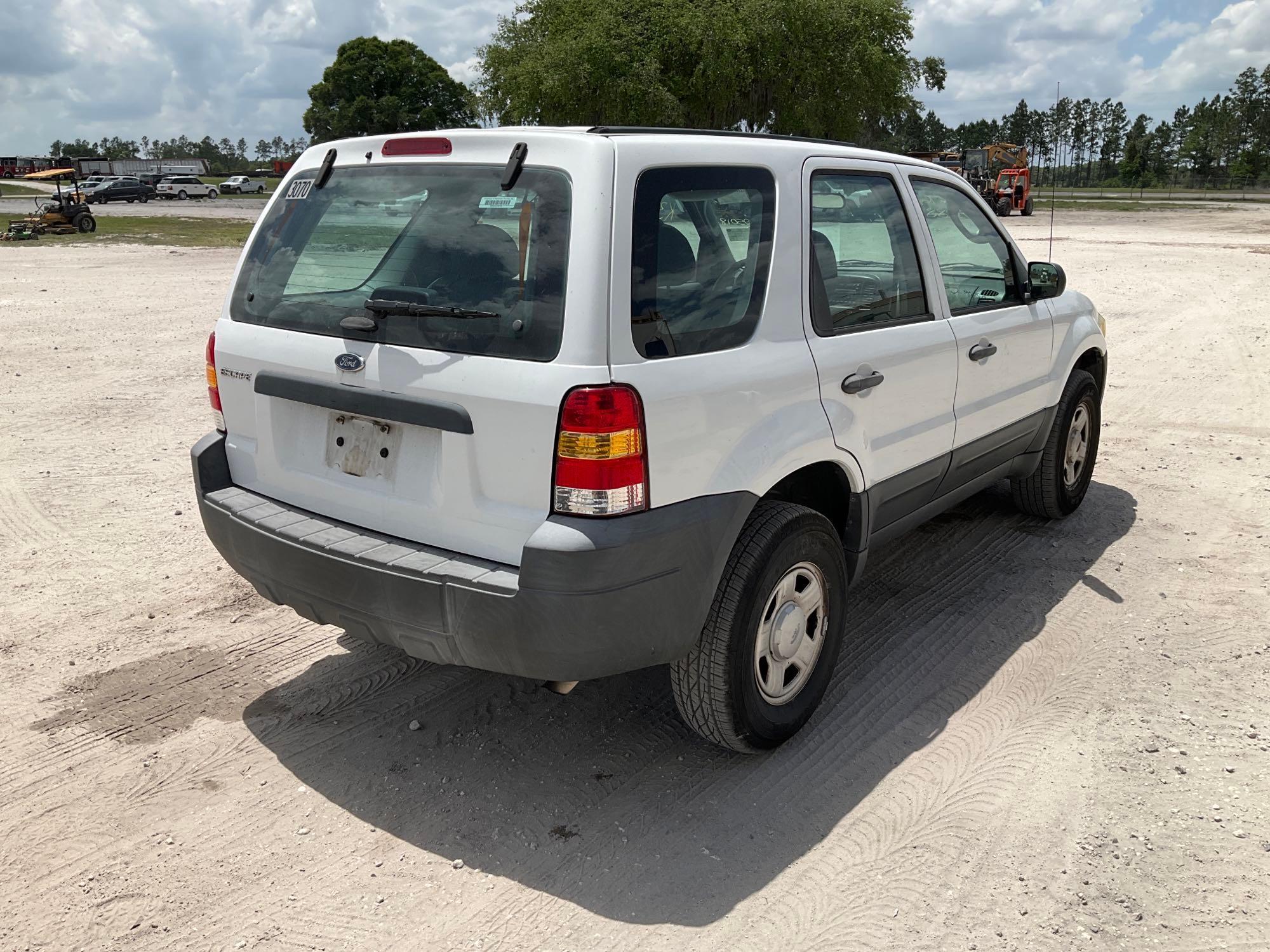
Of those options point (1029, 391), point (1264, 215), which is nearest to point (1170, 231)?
point (1264, 215)

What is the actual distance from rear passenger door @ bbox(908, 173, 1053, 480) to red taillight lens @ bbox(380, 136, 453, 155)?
205 cm

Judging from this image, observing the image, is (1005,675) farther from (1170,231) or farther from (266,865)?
(1170,231)

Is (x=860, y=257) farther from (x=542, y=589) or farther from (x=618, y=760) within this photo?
(x=618, y=760)

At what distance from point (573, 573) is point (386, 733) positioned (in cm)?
134

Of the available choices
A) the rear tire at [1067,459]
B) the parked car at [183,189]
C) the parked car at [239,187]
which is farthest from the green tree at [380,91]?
the rear tire at [1067,459]

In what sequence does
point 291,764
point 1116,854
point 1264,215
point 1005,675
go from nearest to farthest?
point 1116,854
point 291,764
point 1005,675
point 1264,215

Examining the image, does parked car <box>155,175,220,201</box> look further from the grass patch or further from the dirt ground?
the dirt ground

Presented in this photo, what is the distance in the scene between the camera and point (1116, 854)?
3133 millimetres

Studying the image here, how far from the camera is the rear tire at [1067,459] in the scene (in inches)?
227

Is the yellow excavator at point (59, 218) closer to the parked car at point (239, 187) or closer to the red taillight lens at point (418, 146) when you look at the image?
the red taillight lens at point (418, 146)

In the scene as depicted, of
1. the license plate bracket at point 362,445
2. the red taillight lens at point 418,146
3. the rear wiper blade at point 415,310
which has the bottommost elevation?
the license plate bracket at point 362,445

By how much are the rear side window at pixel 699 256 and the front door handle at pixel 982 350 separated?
4.77 ft

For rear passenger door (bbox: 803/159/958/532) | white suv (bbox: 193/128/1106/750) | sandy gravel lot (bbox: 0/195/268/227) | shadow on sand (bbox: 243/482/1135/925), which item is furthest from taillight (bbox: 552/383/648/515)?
sandy gravel lot (bbox: 0/195/268/227)

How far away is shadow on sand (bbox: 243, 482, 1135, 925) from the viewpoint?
312cm
